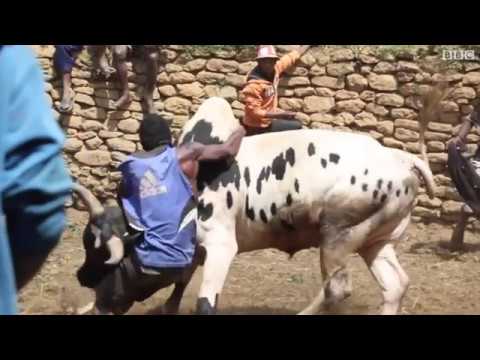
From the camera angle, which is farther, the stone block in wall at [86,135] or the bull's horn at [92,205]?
the stone block in wall at [86,135]

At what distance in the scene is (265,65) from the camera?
717 centimetres

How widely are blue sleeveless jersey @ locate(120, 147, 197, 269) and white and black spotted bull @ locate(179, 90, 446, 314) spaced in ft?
1.04

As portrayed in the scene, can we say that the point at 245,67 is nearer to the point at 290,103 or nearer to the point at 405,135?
the point at 290,103

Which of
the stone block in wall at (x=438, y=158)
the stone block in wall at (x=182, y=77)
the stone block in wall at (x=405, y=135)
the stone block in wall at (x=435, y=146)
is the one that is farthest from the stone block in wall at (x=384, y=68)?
the stone block in wall at (x=182, y=77)

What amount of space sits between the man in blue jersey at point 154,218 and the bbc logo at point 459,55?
422cm

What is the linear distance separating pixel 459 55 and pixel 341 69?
1147 mm

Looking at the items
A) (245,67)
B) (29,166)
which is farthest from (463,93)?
(29,166)

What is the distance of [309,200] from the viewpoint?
5.22 metres

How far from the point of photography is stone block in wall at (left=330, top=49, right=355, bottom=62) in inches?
340

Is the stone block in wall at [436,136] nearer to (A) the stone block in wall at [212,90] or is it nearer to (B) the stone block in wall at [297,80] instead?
(B) the stone block in wall at [297,80]

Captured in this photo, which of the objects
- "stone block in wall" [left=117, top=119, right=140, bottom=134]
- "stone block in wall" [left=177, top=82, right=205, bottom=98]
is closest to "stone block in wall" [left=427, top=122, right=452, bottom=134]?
"stone block in wall" [left=177, top=82, right=205, bottom=98]

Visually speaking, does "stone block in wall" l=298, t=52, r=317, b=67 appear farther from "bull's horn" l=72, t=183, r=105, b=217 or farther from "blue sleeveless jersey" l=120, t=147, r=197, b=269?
"bull's horn" l=72, t=183, r=105, b=217

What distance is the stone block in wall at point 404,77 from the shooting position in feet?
27.9

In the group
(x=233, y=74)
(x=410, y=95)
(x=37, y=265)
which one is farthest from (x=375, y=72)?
(x=37, y=265)
